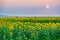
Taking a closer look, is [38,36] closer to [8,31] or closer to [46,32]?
[46,32]

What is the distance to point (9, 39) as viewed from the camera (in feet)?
17.6

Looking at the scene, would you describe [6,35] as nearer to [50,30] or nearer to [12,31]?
[12,31]

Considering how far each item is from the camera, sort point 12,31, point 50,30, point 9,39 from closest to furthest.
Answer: point 9,39, point 12,31, point 50,30

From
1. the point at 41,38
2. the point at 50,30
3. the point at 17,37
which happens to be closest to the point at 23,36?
the point at 17,37

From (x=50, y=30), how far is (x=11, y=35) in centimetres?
157

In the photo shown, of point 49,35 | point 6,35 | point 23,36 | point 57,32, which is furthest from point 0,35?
point 57,32

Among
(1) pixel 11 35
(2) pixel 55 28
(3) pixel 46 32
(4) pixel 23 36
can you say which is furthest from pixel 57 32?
(1) pixel 11 35

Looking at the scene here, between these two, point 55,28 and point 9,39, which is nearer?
point 9,39

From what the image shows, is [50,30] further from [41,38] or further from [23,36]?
[23,36]

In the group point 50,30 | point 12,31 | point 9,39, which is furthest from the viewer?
point 50,30

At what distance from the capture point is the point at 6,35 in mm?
5398

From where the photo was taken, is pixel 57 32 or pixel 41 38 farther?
pixel 57 32

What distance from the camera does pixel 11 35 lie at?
17.6 ft

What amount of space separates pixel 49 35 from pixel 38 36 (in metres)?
0.47
